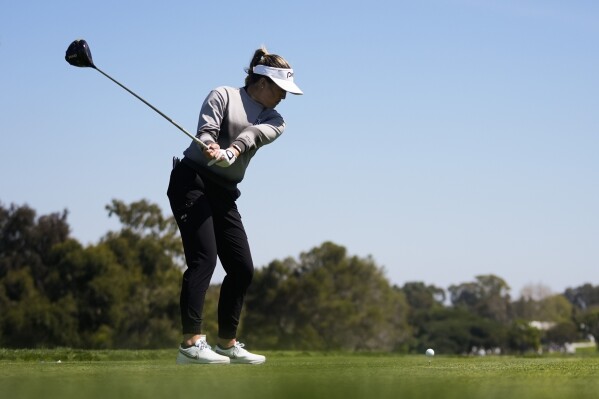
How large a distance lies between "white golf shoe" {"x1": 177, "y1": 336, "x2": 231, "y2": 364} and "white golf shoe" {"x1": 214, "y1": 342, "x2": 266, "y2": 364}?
1.36 feet

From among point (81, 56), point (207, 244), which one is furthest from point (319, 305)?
point (207, 244)

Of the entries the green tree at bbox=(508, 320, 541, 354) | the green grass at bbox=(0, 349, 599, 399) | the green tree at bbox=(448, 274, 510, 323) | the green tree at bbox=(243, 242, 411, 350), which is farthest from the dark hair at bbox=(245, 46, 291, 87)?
the green tree at bbox=(448, 274, 510, 323)

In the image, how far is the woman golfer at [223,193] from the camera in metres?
8.05

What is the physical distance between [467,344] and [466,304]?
173ft

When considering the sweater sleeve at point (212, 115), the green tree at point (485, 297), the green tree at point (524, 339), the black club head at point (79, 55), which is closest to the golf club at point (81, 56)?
the black club head at point (79, 55)

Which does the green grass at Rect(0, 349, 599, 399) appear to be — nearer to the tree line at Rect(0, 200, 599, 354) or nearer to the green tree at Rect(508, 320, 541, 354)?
the tree line at Rect(0, 200, 599, 354)

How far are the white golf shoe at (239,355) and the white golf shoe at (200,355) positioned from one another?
Answer: 1.36ft

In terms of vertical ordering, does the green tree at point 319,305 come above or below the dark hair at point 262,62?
above

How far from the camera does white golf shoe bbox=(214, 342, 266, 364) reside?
27.6ft

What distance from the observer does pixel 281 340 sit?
85688mm

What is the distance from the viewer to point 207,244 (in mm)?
8133

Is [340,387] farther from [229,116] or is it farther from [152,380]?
[229,116]

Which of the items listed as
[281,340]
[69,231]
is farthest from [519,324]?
[69,231]

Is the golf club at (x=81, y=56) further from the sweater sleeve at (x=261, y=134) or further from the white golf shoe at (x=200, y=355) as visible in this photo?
the white golf shoe at (x=200, y=355)
